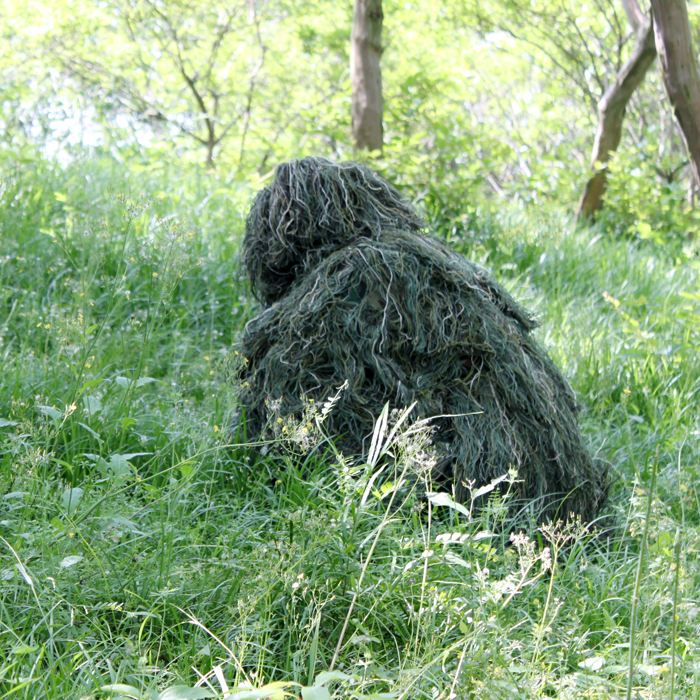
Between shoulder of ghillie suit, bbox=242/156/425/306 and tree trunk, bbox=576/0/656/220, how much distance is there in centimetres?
620

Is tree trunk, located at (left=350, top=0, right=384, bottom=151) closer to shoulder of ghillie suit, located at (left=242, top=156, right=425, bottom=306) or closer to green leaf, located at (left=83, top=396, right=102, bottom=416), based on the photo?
shoulder of ghillie suit, located at (left=242, top=156, right=425, bottom=306)

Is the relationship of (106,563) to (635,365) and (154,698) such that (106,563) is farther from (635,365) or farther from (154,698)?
(635,365)

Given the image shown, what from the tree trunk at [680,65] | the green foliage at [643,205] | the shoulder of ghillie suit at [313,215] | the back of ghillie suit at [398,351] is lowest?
the back of ghillie suit at [398,351]

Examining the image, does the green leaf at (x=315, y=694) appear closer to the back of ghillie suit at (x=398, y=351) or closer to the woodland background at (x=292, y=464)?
the woodland background at (x=292, y=464)

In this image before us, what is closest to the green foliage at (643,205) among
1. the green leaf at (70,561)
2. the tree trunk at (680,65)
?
the tree trunk at (680,65)

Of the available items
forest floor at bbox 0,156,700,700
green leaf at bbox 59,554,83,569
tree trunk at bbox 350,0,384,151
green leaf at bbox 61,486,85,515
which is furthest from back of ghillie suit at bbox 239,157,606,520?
tree trunk at bbox 350,0,384,151

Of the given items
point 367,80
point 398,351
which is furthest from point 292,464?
point 367,80

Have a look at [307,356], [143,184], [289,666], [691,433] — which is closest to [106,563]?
[289,666]

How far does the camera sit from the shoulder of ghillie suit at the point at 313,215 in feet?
9.13

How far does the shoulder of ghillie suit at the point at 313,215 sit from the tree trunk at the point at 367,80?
403 centimetres

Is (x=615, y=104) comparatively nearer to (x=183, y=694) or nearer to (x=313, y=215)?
(x=313, y=215)

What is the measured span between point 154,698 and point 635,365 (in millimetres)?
3866

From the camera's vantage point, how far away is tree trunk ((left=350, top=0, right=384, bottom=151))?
6707 millimetres

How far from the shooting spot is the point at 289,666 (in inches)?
73.4
